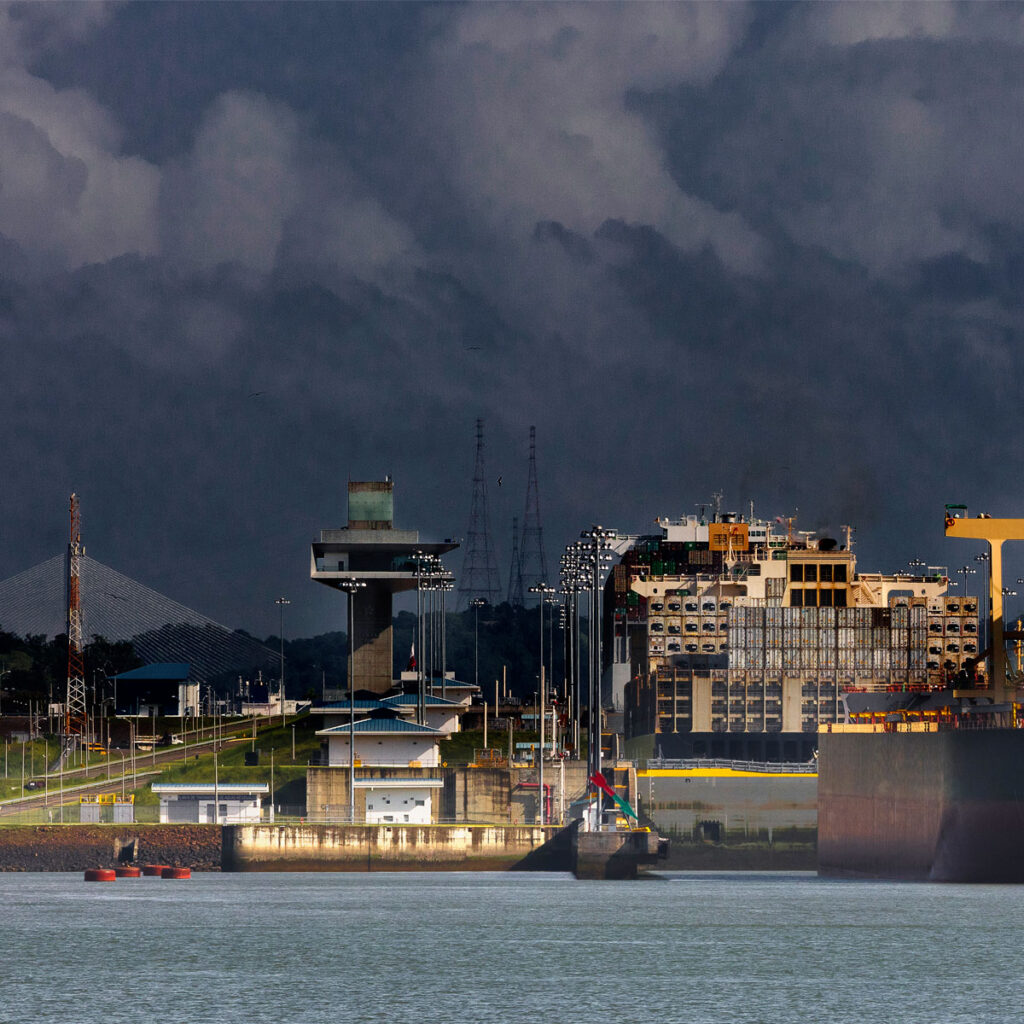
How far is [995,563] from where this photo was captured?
95.3 meters

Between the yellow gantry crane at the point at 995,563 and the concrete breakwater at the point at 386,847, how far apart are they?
34.0 metres

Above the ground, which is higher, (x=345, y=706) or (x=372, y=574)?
(x=372, y=574)

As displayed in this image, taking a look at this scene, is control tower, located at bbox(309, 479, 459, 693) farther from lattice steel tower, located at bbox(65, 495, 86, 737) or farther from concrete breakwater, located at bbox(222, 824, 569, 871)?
concrete breakwater, located at bbox(222, 824, 569, 871)

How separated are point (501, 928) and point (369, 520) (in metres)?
116

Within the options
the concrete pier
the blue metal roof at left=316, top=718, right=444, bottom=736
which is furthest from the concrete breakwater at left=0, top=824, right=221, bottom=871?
the concrete pier

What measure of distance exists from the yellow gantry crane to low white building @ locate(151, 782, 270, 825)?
52.2 metres

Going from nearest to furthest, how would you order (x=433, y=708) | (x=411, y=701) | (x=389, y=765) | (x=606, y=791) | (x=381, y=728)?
(x=606, y=791) → (x=389, y=765) → (x=381, y=728) → (x=411, y=701) → (x=433, y=708)

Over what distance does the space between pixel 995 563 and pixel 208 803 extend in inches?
2234

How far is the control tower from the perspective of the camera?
187 metres

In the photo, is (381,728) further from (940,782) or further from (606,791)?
(940,782)

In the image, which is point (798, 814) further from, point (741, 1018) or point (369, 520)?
point (369, 520)

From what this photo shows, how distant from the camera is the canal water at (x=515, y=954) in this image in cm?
6097

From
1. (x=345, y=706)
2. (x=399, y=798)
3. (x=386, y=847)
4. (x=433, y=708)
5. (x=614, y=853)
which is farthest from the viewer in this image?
(x=433, y=708)

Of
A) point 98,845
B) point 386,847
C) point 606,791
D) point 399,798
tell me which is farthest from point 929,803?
point 98,845
